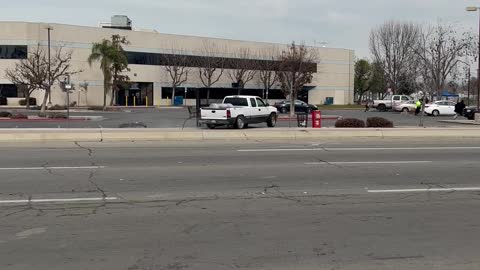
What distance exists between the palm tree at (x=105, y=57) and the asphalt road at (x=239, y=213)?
47273 mm

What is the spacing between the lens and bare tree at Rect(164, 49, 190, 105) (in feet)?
234

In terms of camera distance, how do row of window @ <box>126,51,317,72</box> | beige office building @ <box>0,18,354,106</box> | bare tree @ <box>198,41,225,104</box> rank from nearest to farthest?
1. beige office building @ <box>0,18,354,106</box>
2. row of window @ <box>126,51,317,72</box>
3. bare tree @ <box>198,41,225,104</box>

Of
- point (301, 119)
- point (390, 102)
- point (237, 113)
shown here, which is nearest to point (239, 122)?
point (237, 113)

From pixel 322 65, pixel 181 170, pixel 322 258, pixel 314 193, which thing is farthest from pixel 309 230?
pixel 322 65

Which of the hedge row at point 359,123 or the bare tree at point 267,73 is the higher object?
the bare tree at point 267,73

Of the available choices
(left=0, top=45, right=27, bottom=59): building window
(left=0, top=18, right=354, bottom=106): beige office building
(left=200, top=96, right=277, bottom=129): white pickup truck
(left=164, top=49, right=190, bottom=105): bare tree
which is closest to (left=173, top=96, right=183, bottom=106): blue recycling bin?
(left=0, top=18, right=354, bottom=106): beige office building

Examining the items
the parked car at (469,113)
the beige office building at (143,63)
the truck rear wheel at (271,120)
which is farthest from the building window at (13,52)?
the parked car at (469,113)

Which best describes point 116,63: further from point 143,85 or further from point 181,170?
point 181,170

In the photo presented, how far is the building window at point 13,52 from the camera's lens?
6097 cm

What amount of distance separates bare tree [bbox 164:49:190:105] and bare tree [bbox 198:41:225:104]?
231cm

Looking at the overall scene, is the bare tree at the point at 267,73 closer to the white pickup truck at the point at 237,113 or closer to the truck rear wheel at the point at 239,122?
the white pickup truck at the point at 237,113

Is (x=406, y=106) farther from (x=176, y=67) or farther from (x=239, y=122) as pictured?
(x=239, y=122)

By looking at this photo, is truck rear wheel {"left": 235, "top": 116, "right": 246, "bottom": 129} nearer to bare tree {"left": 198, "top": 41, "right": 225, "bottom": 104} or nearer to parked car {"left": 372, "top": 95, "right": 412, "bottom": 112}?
parked car {"left": 372, "top": 95, "right": 412, "bottom": 112}

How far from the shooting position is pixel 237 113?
2705cm
